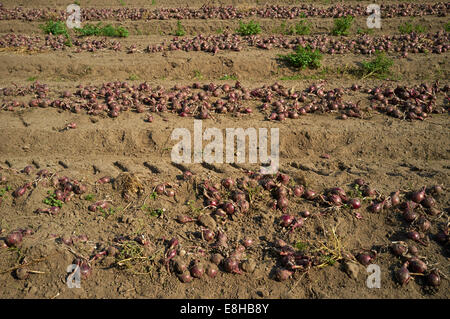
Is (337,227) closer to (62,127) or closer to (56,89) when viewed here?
(62,127)

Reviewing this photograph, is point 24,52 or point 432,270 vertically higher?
point 24,52

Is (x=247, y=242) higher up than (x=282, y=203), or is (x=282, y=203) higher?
(x=282, y=203)

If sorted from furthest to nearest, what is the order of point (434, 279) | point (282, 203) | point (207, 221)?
point (282, 203) < point (207, 221) < point (434, 279)

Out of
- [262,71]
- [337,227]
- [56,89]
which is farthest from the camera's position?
[262,71]

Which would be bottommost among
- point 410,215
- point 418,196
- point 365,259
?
point 365,259

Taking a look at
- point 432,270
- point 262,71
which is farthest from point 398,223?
point 262,71

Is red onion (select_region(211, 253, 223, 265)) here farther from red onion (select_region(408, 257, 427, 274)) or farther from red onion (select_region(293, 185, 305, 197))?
red onion (select_region(408, 257, 427, 274))

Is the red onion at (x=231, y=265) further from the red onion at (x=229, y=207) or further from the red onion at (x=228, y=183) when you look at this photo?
the red onion at (x=228, y=183)

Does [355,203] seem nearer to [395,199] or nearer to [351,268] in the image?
[395,199]

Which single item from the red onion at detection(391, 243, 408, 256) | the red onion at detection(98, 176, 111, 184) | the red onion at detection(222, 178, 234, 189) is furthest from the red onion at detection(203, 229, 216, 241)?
the red onion at detection(391, 243, 408, 256)

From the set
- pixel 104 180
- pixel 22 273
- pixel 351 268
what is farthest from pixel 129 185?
pixel 351 268

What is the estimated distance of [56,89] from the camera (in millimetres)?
6141
